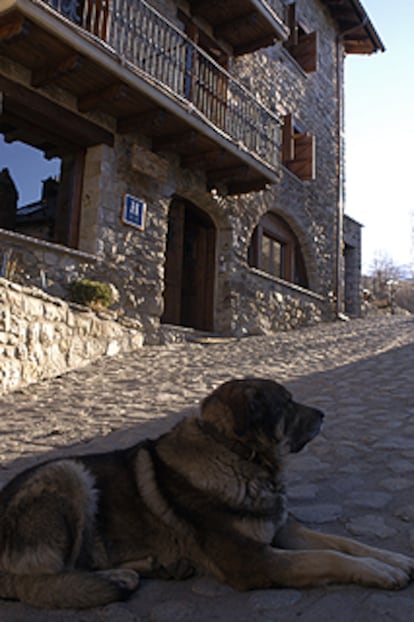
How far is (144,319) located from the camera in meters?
10.4

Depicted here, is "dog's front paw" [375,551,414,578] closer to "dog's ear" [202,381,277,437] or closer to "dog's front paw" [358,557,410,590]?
"dog's front paw" [358,557,410,590]

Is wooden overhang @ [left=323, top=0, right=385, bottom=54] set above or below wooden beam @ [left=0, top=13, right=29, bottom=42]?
above

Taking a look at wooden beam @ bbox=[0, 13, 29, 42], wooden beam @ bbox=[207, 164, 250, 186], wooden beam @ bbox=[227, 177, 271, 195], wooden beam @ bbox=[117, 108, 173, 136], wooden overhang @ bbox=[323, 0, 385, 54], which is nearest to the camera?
wooden beam @ bbox=[0, 13, 29, 42]

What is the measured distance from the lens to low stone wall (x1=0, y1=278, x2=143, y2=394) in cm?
690

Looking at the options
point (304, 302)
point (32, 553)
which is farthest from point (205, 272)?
point (32, 553)

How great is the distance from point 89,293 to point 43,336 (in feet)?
5.16

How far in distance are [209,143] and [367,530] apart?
9.15 metres

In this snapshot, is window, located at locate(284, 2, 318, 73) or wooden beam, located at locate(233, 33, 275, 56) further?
window, located at locate(284, 2, 318, 73)

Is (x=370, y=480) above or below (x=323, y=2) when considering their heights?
below

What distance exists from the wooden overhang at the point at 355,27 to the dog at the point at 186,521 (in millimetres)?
19144

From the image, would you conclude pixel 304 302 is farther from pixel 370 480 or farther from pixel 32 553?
pixel 32 553

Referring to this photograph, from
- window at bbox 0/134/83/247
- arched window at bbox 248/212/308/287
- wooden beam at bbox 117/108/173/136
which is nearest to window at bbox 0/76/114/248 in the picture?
window at bbox 0/134/83/247

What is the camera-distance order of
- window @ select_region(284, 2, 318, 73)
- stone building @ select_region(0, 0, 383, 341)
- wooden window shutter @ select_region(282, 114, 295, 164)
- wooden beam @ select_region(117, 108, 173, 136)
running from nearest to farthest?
stone building @ select_region(0, 0, 383, 341), wooden beam @ select_region(117, 108, 173, 136), wooden window shutter @ select_region(282, 114, 295, 164), window @ select_region(284, 2, 318, 73)

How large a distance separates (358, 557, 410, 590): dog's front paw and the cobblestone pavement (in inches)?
1.4
